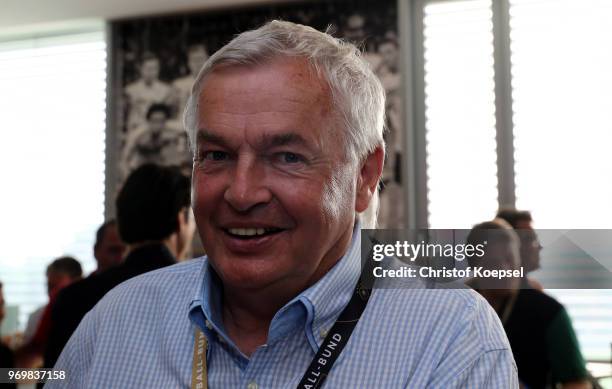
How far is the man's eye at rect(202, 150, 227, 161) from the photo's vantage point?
3.06 ft

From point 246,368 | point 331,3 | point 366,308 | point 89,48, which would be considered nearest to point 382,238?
point 366,308

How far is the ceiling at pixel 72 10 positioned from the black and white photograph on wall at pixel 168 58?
8 cm

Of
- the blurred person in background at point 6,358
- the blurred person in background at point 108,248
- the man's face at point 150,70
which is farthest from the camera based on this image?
the man's face at point 150,70

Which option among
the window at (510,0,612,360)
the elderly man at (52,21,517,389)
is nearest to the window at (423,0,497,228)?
the window at (510,0,612,360)

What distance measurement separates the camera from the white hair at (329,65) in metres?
0.93

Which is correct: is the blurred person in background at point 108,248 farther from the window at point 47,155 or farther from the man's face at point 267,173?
the man's face at point 267,173

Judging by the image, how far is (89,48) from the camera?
3.50 meters

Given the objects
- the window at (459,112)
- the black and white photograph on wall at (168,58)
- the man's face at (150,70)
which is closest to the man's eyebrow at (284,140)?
the window at (459,112)

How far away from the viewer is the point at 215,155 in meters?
0.94

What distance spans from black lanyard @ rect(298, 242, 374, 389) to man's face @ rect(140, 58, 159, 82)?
2.96 meters

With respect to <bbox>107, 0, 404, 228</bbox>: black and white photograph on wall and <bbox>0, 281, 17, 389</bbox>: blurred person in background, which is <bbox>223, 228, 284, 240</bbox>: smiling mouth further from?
<bbox>107, 0, 404, 228</bbox>: black and white photograph on wall

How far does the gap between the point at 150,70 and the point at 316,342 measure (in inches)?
120

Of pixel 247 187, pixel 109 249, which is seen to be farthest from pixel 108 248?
pixel 247 187

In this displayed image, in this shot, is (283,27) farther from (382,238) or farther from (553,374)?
(553,374)
